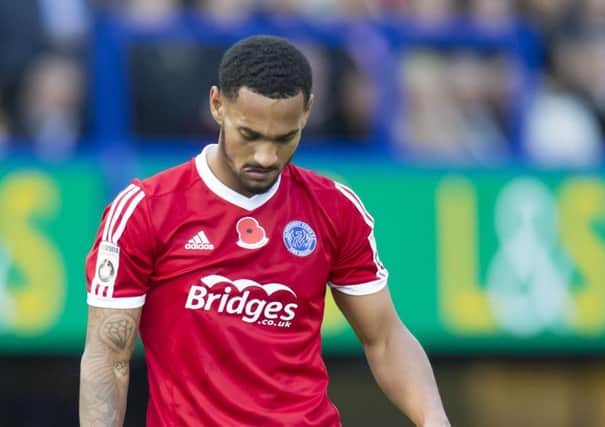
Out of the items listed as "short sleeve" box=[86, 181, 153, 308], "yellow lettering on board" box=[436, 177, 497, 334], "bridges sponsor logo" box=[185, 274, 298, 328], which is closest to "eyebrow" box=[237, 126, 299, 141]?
"short sleeve" box=[86, 181, 153, 308]

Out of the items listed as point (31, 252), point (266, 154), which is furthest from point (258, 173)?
point (31, 252)

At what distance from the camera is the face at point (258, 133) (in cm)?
427

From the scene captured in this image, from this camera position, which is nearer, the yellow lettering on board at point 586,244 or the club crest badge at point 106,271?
the club crest badge at point 106,271

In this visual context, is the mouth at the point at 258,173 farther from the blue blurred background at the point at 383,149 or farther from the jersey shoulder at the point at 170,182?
the blue blurred background at the point at 383,149

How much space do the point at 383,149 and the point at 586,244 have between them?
59.3 inches

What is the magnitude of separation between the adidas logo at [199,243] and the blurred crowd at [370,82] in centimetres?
401

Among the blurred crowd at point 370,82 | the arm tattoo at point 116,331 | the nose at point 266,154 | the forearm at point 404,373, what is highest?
the nose at point 266,154

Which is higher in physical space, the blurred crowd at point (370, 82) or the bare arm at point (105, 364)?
the bare arm at point (105, 364)

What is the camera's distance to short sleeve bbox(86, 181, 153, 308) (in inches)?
170

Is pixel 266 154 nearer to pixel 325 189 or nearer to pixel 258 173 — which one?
pixel 258 173

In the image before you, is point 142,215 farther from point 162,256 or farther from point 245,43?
point 245,43

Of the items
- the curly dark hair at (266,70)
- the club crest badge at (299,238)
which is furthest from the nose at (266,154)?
the club crest badge at (299,238)

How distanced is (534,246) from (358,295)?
4.53m

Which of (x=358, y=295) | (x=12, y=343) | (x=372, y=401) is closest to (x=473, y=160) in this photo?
(x=372, y=401)
